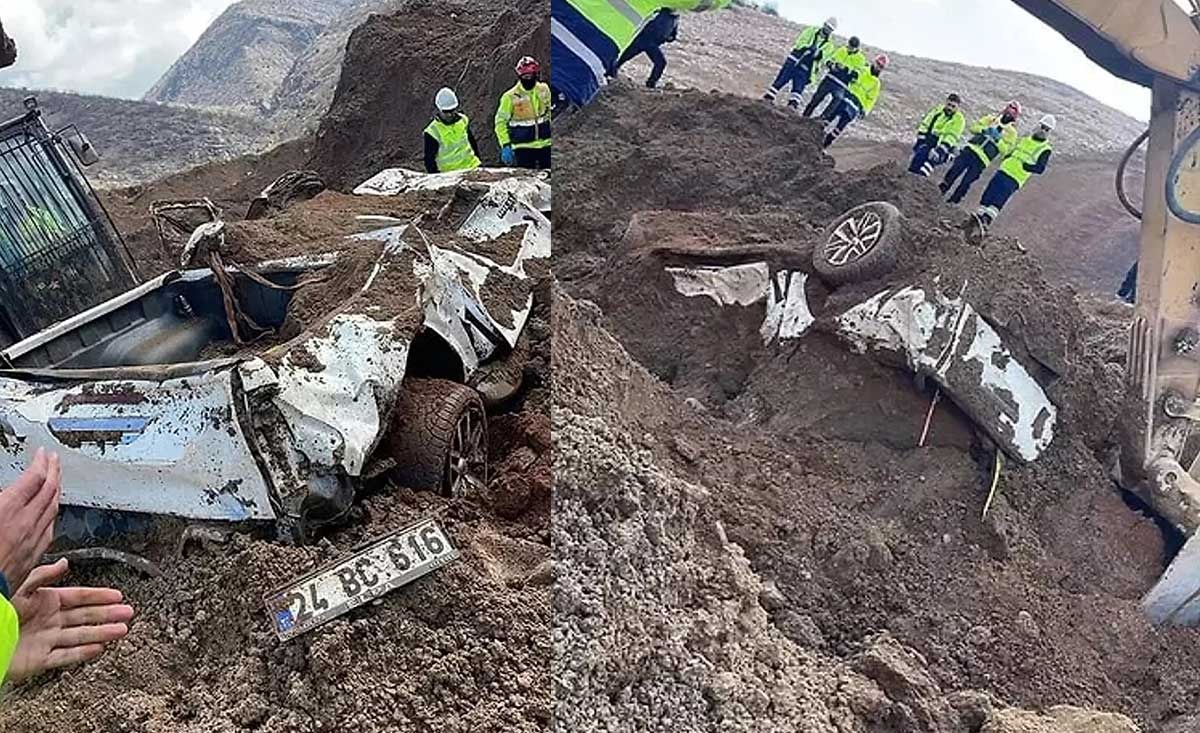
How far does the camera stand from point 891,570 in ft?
14.2

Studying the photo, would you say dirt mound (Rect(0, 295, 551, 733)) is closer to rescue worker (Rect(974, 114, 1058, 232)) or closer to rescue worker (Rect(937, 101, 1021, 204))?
rescue worker (Rect(974, 114, 1058, 232))

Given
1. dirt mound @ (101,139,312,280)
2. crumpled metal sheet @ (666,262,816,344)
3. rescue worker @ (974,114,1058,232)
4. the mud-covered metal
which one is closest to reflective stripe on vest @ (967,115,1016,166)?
rescue worker @ (974,114,1058,232)

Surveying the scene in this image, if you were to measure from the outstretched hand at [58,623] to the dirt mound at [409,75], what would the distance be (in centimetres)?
843

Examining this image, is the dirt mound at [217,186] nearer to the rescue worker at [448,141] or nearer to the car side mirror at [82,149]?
the rescue worker at [448,141]

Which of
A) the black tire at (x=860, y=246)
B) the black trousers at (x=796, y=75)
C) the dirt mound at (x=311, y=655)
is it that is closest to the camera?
the dirt mound at (x=311, y=655)

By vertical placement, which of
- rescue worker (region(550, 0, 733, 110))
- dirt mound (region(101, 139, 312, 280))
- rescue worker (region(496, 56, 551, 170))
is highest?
rescue worker (region(550, 0, 733, 110))

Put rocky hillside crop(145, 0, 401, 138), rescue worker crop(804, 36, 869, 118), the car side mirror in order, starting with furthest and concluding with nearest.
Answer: rocky hillside crop(145, 0, 401, 138) < rescue worker crop(804, 36, 869, 118) < the car side mirror

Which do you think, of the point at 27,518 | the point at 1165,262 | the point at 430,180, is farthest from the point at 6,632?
the point at 430,180

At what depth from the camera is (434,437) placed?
4055 millimetres

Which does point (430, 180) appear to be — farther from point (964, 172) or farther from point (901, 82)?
point (901, 82)

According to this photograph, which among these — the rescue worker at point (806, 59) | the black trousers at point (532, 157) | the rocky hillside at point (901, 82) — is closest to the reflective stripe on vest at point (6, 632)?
the black trousers at point (532, 157)

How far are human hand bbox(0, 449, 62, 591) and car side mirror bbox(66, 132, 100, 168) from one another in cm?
333

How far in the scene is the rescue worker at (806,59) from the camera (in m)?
11.0

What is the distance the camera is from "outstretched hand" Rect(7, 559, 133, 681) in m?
2.28
